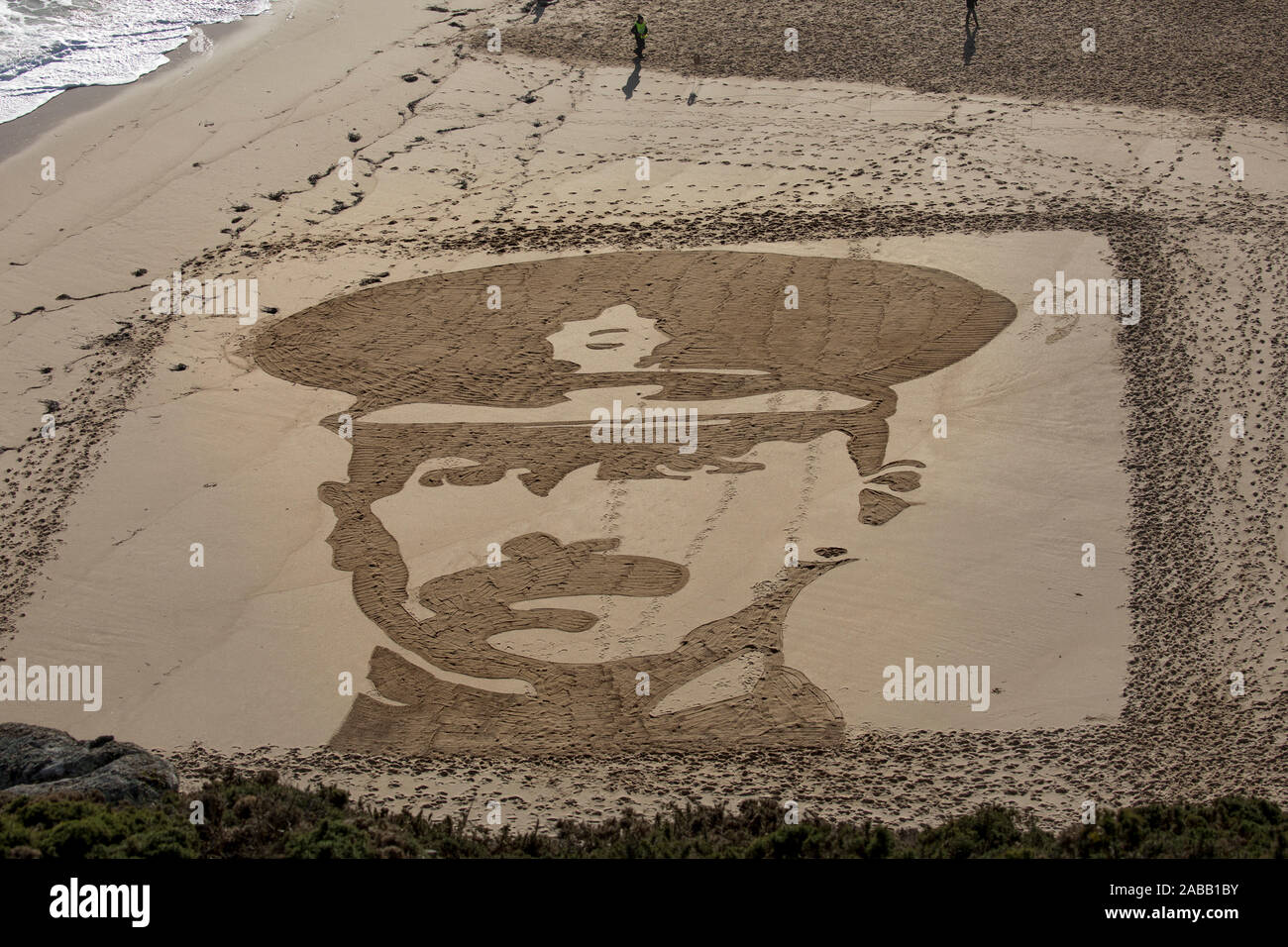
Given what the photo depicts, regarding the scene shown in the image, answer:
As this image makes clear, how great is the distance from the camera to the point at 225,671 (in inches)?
505

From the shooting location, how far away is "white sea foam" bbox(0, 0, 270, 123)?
2411cm

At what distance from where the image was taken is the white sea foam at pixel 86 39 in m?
24.1

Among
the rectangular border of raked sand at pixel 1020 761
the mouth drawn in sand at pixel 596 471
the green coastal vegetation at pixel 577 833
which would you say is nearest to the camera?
the green coastal vegetation at pixel 577 833

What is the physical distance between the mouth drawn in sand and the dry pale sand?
0.06m

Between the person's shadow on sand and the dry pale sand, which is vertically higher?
the person's shadow on sand

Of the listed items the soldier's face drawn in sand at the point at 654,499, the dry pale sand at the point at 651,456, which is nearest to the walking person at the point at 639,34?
the dry pale sand at the point at 651,456

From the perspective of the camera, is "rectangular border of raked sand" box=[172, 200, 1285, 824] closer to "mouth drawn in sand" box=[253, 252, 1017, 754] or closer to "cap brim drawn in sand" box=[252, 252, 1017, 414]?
"mouth drawn in sand" box=[253, 252, 1017, 754]

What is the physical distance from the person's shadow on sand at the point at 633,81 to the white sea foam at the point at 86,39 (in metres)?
8.07

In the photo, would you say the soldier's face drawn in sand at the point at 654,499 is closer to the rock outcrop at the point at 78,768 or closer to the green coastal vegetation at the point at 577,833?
the green coastal vegetation at the point at 577,833

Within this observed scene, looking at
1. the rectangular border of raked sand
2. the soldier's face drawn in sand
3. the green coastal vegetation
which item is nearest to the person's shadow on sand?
the soldier's face drawn in sand

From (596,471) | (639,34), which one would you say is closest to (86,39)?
(639,34)

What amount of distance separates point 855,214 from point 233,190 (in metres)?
9.74
